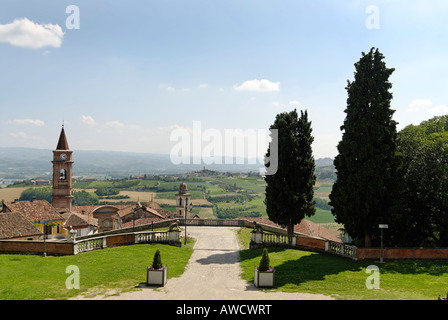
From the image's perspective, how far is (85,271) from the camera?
16828mm

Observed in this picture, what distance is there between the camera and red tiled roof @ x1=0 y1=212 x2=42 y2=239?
1219 inches

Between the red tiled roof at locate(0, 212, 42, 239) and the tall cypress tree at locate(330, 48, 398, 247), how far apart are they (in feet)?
97.1

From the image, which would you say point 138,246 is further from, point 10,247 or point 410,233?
point 410,233

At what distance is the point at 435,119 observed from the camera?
2809cm

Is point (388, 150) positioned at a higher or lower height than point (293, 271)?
higher

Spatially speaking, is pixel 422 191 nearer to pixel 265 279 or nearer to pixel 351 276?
pixel 351 276

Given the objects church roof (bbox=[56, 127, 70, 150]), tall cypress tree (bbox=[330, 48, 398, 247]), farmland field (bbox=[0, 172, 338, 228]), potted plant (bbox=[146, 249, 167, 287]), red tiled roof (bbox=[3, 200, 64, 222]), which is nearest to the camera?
potted plant (bbox=[146, 249, 167, 287])

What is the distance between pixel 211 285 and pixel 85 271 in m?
6.71

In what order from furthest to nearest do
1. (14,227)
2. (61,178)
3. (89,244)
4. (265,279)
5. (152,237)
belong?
(61,178)
(14,227)
(152,237)
(89,244)
(265,279)

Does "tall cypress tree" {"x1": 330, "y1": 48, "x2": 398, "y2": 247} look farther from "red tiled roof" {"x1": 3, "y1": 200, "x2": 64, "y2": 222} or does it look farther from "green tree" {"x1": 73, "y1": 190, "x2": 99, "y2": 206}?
"green tree" {"x1": 73, "y1": 190, "x2": 99, "y2": 206}

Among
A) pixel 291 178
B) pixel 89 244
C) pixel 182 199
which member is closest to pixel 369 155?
pixel 291 178
